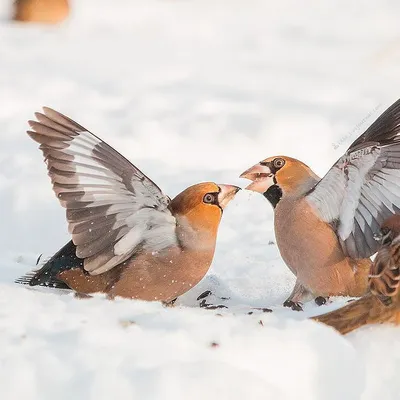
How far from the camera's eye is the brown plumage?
1263 centimetres

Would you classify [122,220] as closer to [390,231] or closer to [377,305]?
[390,231]

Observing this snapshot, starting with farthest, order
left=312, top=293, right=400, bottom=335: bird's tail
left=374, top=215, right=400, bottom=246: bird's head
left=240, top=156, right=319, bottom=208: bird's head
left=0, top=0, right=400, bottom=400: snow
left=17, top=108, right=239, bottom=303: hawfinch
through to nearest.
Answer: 1. left=240, top=156, right=319, bottom=208: bird's head
2. left=17, top=108, right=239, bottom=303: hawfinch
3. left=374, top=215, right=400, bottom=246: bird's head
4. left=312, top=293, right=400, bottom=335: bird's tail
5. left=0, top=0, right=400, bottom=400: snow

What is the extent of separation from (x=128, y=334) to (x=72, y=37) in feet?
30.7

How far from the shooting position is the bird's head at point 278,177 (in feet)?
15.7

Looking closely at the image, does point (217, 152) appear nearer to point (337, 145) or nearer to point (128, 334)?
point (337, 145)

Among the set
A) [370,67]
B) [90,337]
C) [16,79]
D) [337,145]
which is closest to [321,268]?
[90,337]

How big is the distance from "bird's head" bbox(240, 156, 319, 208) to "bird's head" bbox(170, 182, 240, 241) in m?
0.30

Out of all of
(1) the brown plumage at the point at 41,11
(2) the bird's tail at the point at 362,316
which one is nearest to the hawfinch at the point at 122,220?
(2) the bird's tail at the point at 362,316

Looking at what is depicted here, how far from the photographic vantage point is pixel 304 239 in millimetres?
4613

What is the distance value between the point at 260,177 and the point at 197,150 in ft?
10.5

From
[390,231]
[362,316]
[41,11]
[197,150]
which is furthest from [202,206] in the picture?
[41,11]

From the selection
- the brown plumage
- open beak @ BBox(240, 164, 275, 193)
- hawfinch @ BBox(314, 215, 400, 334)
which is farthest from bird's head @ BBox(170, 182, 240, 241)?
the brown plumage

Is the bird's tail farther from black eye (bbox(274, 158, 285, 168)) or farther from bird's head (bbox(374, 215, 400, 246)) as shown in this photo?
black eye (bbox(274, 158, 285, 168))

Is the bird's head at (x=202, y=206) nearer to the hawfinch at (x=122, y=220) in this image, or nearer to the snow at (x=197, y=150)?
the hawfinch at (x=122, y=220)
